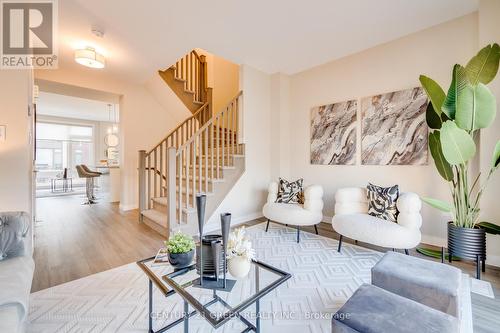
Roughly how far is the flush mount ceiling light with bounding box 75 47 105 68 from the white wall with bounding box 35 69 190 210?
1.22m

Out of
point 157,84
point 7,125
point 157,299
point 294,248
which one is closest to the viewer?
point 157,299

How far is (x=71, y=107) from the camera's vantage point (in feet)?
23.5

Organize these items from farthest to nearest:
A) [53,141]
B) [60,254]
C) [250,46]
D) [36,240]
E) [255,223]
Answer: [53,141]
[255,223]
[250,46]
[36,240]
[60,254]

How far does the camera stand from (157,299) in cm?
183

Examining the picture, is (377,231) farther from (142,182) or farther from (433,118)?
(142,182)

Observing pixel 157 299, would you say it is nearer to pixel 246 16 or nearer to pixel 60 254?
pixel 60 254

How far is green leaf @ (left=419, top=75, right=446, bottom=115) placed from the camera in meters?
2.36

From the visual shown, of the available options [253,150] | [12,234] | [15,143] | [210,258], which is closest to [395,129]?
[253,150]

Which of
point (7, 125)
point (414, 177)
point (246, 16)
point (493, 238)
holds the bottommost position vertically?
point (493, 238)

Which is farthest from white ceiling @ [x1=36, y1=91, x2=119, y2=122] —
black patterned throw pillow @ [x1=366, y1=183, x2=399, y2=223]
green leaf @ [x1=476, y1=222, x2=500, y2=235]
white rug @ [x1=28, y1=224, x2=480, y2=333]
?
green leaf @ [x1=476, y1=222, x2=500, y2=235]

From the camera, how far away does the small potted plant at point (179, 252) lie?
1.47 meters

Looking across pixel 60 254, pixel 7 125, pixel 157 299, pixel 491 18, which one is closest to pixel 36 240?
pixel 60 254

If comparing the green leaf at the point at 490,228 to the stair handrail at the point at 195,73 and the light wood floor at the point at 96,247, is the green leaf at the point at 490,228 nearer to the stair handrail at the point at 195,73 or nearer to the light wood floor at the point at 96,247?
the light wood floor at the point at 96,247

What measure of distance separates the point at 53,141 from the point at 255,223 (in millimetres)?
9551
